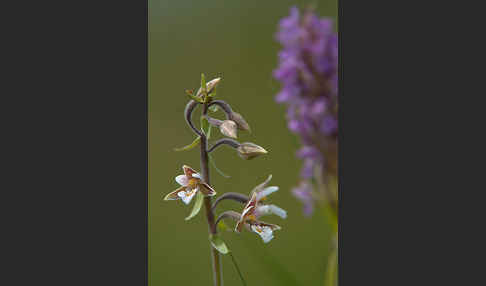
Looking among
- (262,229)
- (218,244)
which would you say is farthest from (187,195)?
(262,229)

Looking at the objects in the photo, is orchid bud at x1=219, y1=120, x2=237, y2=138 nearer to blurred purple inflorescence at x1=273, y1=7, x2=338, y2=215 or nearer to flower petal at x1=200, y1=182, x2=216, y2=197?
flower petal at x1=200, y1=182, x2=216, y2=197

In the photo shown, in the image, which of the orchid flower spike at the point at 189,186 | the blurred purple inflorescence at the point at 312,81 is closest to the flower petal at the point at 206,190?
the orchid flower spike at the point at 189,186

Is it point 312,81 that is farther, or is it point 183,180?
point 312,81

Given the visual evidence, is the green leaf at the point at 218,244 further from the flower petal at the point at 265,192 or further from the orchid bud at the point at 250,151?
the orchid bud at the point at 250,151

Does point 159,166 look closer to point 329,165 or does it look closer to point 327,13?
point 329,165

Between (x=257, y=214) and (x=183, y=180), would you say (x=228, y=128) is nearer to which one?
(x=183, y=180)

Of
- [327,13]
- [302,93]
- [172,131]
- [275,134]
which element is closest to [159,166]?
[172,131]
